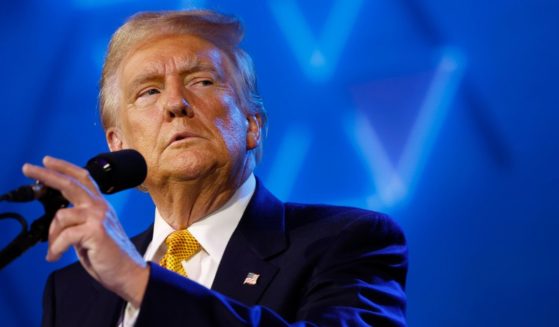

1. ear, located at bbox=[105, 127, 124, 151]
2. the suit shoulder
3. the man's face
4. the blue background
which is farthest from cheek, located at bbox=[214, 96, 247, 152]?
the blue background

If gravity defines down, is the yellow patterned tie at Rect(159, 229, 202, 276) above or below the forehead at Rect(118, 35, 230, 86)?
below

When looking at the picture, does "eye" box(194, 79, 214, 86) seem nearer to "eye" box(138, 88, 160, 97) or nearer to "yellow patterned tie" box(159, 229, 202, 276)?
"eye" box(138, 88, 160, 97)

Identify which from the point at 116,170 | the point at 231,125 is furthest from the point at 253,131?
the point at 116,170

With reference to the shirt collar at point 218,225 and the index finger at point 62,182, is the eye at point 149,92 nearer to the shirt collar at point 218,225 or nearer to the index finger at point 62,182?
the shirt collar at point 218,225

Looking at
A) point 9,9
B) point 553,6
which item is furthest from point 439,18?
point 9,9

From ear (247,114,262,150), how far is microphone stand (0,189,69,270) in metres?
1.05

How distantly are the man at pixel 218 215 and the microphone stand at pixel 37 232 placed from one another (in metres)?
0.30

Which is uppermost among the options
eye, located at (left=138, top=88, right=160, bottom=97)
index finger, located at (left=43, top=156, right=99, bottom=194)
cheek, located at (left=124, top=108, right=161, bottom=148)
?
eye, located at (left=138, top=88, right=160, bottom=97)

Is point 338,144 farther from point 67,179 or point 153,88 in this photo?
point 67,179

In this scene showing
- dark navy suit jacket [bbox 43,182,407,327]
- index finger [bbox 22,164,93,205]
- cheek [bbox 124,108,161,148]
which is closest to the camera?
index finger [bbox 22,164,93,205]

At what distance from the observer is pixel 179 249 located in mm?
2168

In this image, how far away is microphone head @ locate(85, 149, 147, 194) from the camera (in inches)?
60.4

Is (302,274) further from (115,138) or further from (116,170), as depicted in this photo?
(115,138)

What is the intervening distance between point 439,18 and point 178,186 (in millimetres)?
998
